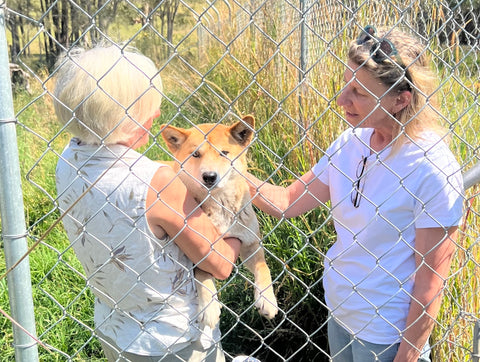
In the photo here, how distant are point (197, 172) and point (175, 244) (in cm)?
78

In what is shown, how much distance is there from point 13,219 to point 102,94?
0.40m

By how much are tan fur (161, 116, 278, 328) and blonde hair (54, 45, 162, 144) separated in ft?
2.20

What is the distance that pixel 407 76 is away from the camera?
1.64m

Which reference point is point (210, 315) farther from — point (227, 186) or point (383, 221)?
point (383, 221)

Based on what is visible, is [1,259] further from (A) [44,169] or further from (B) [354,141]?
(B) [354,141]

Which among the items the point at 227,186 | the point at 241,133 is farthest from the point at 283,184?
the point at 227,186

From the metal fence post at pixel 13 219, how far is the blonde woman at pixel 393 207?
0.70 metres

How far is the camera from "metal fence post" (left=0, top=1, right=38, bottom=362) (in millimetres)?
1157

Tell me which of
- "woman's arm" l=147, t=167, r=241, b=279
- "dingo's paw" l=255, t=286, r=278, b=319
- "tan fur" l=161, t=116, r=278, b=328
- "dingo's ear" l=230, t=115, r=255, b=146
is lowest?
"dingo's paw" l=255, t=286, r=278, b=319

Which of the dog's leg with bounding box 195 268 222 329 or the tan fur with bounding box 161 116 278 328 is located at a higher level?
the tan fur with bounding box 161 116 278 328

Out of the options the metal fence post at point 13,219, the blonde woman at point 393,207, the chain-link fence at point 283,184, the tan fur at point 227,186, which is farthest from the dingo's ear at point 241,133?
the metal fence post at point 13,219

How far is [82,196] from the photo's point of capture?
132cm

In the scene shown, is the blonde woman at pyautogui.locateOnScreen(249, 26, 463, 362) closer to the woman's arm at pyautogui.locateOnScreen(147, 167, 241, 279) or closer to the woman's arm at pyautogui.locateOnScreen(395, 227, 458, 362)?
the woman's arm at pyautogui.locateOnScreen(395, 227, 458, 362)

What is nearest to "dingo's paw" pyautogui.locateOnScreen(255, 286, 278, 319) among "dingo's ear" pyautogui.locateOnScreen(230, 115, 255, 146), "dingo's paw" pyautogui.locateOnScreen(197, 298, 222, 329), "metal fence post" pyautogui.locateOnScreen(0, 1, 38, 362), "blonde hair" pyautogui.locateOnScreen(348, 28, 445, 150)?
"dingo's paw" pyautogui.locateOnScreen(197, 298, 222, 329)
